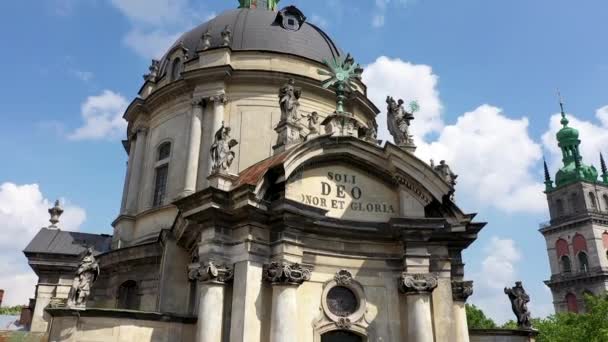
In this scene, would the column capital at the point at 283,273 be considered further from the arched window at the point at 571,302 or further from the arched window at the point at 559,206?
the arched window at the point at 559,206

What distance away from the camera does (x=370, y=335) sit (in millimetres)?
16141

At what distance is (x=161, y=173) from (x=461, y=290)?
14.3 meters

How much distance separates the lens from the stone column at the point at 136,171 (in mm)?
24938

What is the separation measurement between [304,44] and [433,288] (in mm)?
14870

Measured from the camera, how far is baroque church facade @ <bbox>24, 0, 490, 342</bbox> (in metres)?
14.8

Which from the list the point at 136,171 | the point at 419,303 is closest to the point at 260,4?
the point at 136,171

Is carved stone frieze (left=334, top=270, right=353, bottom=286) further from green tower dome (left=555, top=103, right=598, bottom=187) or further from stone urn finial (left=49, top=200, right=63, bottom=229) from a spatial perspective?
green tower dome (left=555, top=103, right=598, bottom=187)

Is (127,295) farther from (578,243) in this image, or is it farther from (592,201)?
(592,201)

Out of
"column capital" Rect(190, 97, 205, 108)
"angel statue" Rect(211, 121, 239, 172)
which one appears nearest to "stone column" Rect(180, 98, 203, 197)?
"column capital" Rect(190, 97, 205, 108)

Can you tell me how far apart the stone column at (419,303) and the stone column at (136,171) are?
1396 cm

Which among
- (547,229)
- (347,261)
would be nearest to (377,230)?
(347,261)

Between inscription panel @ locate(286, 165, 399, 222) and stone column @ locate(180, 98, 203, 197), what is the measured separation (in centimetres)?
691

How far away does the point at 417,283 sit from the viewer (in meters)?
16.3

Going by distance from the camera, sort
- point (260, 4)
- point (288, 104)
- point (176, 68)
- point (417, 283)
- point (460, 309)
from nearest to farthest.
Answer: point (417, 283) → point (460, 309) → point (288, 104) → point (176, 68) → point (260, 4)
